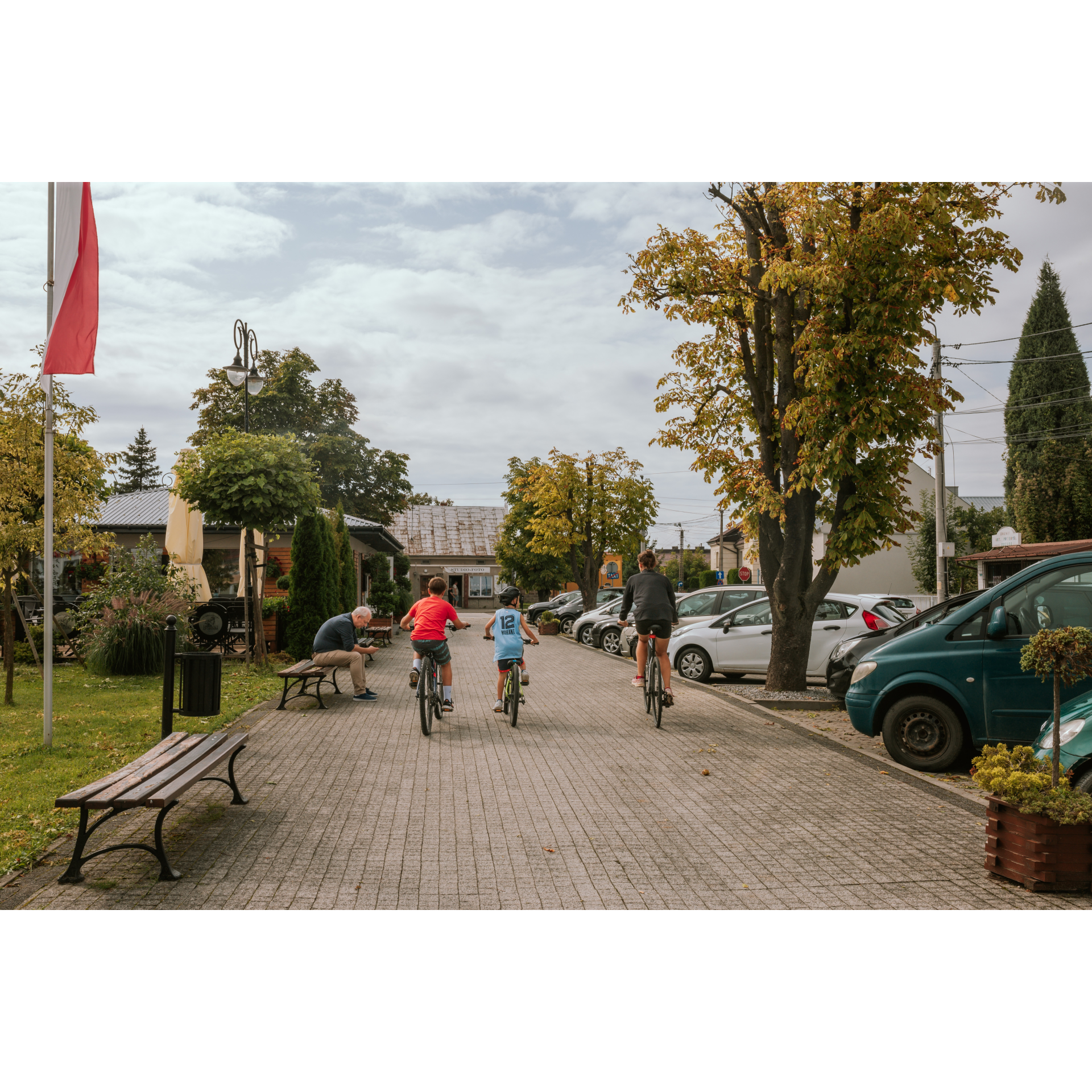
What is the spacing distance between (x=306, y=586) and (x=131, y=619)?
10.7 feet

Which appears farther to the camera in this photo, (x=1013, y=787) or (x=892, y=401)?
(x=892, y=401)

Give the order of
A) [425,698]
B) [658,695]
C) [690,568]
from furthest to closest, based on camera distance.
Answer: [690,568] → [658,695] → [425,698]

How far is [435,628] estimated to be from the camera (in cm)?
1041

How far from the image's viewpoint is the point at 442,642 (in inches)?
412

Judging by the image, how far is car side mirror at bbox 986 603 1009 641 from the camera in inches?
301

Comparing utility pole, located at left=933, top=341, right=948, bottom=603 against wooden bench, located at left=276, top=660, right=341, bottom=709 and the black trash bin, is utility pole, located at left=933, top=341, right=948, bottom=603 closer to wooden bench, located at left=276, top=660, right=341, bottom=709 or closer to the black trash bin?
wooden bench, located at left=276, top=660, right=341, bottom=709

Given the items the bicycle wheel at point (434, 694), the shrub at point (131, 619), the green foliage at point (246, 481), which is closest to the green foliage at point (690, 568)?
the green foliage at point (246, 481)

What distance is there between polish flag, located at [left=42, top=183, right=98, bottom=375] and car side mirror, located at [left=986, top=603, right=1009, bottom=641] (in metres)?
8.28

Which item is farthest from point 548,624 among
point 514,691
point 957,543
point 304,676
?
point 514,691

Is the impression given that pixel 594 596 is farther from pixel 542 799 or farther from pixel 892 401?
pixel 542 799

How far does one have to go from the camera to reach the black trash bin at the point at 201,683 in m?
8.05

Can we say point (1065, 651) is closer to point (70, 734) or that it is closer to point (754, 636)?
point (70, 734)

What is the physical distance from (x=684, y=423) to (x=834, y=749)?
6.82m

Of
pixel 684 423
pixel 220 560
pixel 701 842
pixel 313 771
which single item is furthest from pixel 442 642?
pixel 220 560
